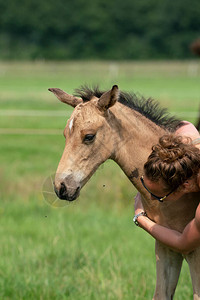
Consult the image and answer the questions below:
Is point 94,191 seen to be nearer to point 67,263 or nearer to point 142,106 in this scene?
point 67,263

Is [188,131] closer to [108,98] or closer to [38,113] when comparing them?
[108,98]

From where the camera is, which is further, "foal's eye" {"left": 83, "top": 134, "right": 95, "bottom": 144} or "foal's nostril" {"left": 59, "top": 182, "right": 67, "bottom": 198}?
"foal's eye" {"left": 83, "top": 134, "right": 95, "bottom": 144}

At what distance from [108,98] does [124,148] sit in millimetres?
390

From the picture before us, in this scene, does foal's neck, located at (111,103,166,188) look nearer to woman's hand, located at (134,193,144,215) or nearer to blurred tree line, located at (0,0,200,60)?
woman's hand, located at (134,193,144,215)

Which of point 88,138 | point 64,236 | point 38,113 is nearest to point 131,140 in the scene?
point 88,138

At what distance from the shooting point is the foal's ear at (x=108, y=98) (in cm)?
384

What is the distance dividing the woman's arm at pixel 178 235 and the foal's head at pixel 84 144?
0.54 meters

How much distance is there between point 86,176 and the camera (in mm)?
3854

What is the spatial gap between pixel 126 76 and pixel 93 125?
5136 cm


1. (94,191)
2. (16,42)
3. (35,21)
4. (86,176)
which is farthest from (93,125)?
(35,21)

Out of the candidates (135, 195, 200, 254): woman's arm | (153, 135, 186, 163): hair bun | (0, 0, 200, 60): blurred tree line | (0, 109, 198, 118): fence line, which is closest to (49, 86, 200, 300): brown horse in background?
(135, 195, 200, 254): woman's arm

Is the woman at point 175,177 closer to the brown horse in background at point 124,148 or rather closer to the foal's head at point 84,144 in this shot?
the brown horse in background at point 124,148

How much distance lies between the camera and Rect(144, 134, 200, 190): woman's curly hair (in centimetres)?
370

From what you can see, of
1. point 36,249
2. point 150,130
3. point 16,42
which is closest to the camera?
point 150,130
